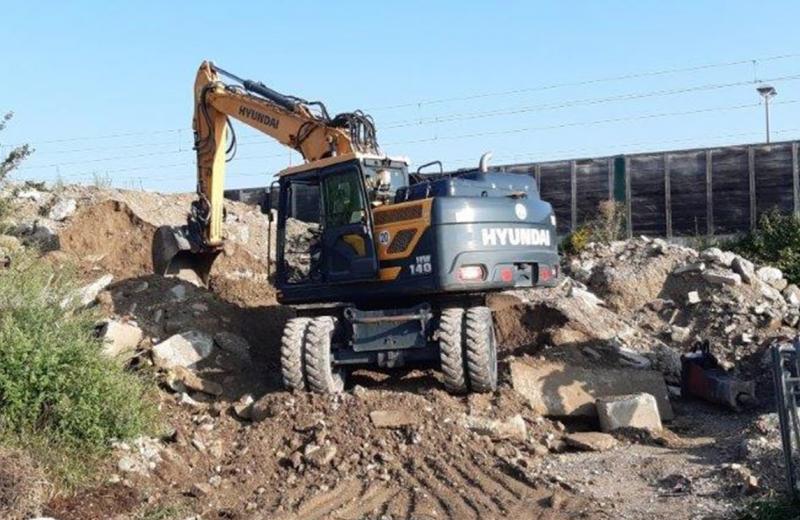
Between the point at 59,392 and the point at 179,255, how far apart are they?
18.2 feet

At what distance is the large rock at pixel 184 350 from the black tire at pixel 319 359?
5.76 ft

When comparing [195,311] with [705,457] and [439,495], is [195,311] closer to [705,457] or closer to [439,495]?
[439,495]

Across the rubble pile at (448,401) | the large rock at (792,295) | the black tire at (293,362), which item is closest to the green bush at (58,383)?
the rubble pile at (448,401)

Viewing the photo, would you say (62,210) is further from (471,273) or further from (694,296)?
(694,296)

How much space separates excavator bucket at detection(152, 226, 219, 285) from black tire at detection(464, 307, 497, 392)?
16.1ft

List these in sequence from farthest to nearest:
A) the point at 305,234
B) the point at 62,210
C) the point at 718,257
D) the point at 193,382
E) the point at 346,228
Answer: the point at 62,210
the point at 718,257
the point at 305,234
the point at 193,382
the point at 346,228

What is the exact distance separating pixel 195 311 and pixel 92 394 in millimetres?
3868

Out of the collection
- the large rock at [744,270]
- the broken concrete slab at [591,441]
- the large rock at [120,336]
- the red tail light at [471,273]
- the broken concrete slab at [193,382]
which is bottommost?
the broken concrete slab at [591,441]

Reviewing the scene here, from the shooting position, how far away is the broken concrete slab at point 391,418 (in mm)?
10484

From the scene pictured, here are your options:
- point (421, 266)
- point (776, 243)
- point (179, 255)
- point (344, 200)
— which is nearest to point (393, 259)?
point (421, 266)

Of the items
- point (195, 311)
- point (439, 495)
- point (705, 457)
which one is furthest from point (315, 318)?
point (705, 457)

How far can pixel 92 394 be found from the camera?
384 inches

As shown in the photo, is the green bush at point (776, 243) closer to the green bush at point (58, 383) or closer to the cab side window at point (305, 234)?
the cab side window at point (305, 234)

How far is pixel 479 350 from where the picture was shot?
36.6 feet
